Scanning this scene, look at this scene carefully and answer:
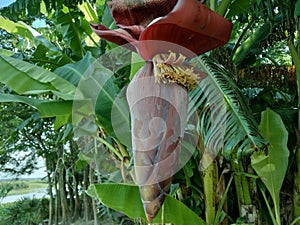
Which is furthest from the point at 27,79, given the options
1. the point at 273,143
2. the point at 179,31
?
the point at 179,31

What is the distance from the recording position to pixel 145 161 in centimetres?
22

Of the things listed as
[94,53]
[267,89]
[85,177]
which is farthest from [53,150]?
[267,89]

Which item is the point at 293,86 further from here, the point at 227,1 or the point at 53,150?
the point at 53,150

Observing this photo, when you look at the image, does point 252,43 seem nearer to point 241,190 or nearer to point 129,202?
point 241,190

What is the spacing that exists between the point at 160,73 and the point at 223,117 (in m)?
0.30

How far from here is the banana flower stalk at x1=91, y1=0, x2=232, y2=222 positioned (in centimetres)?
22

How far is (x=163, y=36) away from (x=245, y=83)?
1155 mm

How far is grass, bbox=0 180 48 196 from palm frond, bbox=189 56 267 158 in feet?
9.03

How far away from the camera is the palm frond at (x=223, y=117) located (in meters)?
0.47

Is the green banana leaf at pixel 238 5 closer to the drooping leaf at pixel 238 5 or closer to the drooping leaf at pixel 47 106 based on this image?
the drooping leaf at pixel 238 5

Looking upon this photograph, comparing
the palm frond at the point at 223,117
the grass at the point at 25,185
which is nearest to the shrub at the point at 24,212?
the grass at the point at 25,185

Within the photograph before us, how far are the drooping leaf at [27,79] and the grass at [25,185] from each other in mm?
2291

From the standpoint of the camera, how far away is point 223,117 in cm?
52

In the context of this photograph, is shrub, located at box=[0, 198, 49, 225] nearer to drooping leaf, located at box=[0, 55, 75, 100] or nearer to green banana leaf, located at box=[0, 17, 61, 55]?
green banana leaf, located at box=[0, 17, 61, 55]
